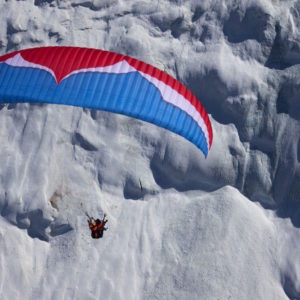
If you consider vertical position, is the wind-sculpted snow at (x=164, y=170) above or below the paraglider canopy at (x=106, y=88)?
below

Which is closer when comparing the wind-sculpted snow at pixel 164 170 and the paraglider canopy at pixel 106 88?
the paraglider canopy at pixel 106 88

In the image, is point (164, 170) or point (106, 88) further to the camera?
point (164, 170)

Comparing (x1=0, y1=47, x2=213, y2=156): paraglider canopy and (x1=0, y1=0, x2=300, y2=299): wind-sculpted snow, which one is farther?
(x1=0, y1=0, x2=300, y2=299): wind-sculpted snow

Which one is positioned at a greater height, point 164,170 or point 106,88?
point 106,88

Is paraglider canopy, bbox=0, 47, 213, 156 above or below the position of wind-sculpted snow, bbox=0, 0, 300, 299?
above
